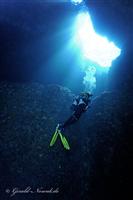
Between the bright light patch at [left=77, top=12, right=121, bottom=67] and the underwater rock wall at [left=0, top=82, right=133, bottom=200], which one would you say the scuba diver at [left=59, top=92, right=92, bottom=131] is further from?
the bright light patch at [left=77, top=12, right=121, bottom=67]

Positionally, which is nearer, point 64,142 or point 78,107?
point 64,142

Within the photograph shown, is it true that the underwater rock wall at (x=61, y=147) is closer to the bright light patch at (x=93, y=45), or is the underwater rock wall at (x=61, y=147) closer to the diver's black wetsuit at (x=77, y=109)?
the diver's black wetsuit at (x=77, y=109)

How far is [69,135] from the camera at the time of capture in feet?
46.8

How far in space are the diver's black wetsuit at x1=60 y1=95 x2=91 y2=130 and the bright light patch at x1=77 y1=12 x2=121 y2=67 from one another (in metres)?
5.68

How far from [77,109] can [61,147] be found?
238cm

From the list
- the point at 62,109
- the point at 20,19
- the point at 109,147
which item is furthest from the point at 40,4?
the point at 109,147

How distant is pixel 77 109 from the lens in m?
13.9

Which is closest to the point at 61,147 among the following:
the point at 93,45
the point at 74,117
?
the point at 74,117

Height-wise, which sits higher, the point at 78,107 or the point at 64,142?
the point at 78,107

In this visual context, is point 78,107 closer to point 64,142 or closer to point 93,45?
point 64,142

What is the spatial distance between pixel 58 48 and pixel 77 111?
5.27m

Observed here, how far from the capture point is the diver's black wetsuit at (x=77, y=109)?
13766mm

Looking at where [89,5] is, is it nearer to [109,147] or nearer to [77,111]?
[77,111]

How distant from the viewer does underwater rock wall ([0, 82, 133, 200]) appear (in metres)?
12.3
